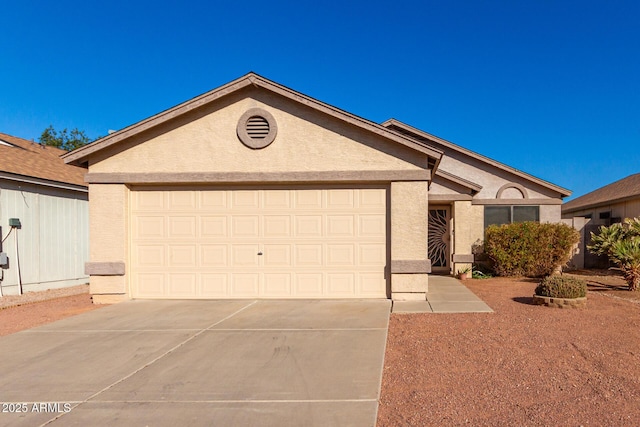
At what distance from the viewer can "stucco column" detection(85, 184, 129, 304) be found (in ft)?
33.3

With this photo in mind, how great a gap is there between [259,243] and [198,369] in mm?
4838

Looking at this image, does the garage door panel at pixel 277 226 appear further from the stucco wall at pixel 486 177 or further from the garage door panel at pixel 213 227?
the stucco wall at pixel 486 177

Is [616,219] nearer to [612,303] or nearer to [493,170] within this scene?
[493,170]

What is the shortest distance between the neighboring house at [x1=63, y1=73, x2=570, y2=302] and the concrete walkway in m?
0.42

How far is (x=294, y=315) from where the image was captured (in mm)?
8625

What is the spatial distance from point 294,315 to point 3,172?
30.9ft

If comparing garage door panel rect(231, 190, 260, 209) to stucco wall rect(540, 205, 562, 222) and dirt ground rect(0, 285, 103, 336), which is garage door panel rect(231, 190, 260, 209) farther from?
stucco wall rect(540, 205, 562, 222)

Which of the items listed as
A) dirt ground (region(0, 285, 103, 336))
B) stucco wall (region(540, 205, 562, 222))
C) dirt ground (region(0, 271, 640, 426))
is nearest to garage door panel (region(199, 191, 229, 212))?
dirt ground (region(0, 285, 103, 336))

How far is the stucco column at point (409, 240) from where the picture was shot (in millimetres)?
9758

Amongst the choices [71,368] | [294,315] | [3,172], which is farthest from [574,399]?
[3,172]

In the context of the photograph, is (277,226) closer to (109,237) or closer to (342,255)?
(342,255)

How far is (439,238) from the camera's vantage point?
16.6m

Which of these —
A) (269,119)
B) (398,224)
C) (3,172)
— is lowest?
(398,224)

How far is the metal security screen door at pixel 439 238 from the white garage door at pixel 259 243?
6.97m
